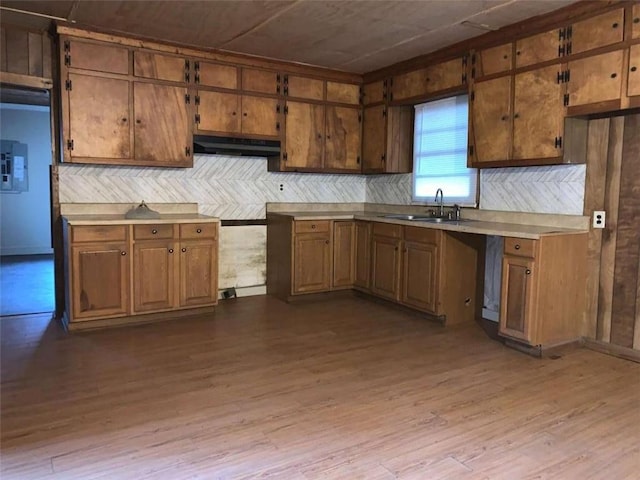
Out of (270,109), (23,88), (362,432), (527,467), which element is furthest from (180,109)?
(527,467)

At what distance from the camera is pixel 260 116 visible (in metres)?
4.96

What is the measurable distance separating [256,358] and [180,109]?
249 cm

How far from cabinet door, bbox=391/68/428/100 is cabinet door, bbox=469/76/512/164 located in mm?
689

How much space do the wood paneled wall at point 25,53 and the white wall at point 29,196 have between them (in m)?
4.52

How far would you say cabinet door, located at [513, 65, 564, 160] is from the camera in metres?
3.56

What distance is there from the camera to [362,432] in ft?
7.76

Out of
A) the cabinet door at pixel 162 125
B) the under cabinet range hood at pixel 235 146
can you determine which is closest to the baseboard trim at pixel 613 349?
the under cabinet range hood at pixel 235 146

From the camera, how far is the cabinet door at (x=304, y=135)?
17.0 feet

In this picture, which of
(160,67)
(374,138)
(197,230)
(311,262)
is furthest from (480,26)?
(197,230)

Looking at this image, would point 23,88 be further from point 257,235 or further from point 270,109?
point 257,235

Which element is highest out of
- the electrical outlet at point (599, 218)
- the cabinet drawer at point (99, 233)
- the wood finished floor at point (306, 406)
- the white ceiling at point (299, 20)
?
the white ceiling at point (299, 20)

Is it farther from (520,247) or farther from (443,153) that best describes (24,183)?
(520,247)

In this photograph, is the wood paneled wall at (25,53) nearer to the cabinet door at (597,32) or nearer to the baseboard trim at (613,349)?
the cabinet door at (597,32)

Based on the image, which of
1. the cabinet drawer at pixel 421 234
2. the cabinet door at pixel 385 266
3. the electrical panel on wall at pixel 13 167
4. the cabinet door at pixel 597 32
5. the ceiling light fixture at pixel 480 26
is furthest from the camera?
the electrical panel on wall at pixel 13 167
